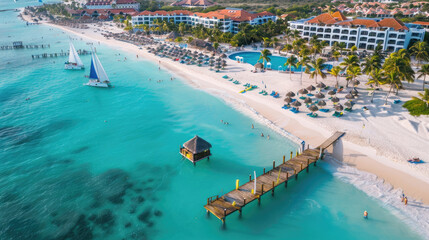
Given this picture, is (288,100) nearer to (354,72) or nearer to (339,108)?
(339,108)

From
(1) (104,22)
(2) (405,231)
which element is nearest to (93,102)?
(2) (405,231)

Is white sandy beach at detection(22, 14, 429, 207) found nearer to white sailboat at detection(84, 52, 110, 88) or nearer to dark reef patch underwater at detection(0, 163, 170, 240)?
white sailboat at detection(84, 52, 110, 88)

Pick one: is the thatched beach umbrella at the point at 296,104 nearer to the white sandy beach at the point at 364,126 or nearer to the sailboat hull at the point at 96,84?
the white sandy beach at the point at 364,126

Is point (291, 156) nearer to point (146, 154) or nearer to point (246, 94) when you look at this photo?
point (146, 154)

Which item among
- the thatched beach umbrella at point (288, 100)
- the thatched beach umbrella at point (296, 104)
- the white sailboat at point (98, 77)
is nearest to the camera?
the thatched beach umbrella at point (296, 104)

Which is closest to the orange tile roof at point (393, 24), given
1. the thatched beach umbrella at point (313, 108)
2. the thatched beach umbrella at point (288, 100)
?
the thatched beach umbrella at point (288, 100)
